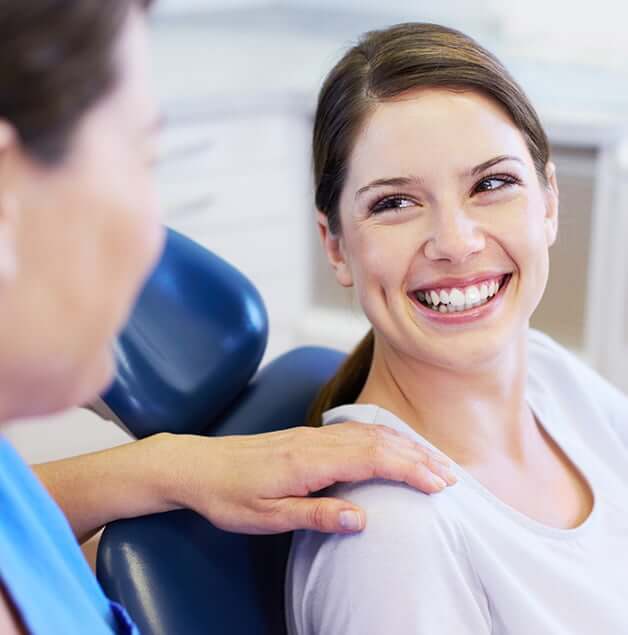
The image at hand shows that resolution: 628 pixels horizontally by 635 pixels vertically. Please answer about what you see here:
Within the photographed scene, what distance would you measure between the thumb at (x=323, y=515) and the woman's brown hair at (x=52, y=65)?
1.92 ft

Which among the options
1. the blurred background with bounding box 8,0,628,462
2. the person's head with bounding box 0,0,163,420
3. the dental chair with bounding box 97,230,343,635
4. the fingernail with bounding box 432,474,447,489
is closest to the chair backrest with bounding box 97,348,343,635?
the dental chair with bounding box 97,230,343,635

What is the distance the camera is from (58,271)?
617 mm

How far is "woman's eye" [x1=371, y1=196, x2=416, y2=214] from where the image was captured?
1.22 meters

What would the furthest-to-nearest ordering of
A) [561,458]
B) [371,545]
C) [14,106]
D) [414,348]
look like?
[561,458], [414,348], [371,545], [14,106]

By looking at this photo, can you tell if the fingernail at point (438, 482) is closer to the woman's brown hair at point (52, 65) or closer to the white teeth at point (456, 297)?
the white teeth at point (456, 297)

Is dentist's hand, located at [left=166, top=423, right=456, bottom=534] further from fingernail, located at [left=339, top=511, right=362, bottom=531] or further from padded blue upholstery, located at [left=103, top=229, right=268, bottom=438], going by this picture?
padded blue upholstery, located at [left=103, top=229, right=268, bottom=438]

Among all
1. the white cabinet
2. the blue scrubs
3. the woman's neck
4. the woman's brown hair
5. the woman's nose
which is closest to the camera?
the woman's brown hair

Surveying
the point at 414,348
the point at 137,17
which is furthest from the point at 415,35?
the point at 137,17

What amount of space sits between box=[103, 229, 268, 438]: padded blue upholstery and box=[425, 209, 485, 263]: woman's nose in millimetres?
286

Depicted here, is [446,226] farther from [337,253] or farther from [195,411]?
[195,411]

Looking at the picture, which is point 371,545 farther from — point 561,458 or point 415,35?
point 415,35

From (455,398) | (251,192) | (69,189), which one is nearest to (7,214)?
(69,189)

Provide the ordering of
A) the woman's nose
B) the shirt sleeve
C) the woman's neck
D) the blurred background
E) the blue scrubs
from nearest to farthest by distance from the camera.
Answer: the blue scrubs, the shirt sleeve, the woman's nose, the woman's neck, the blurred background

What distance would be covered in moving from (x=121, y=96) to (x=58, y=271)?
0.35ft
